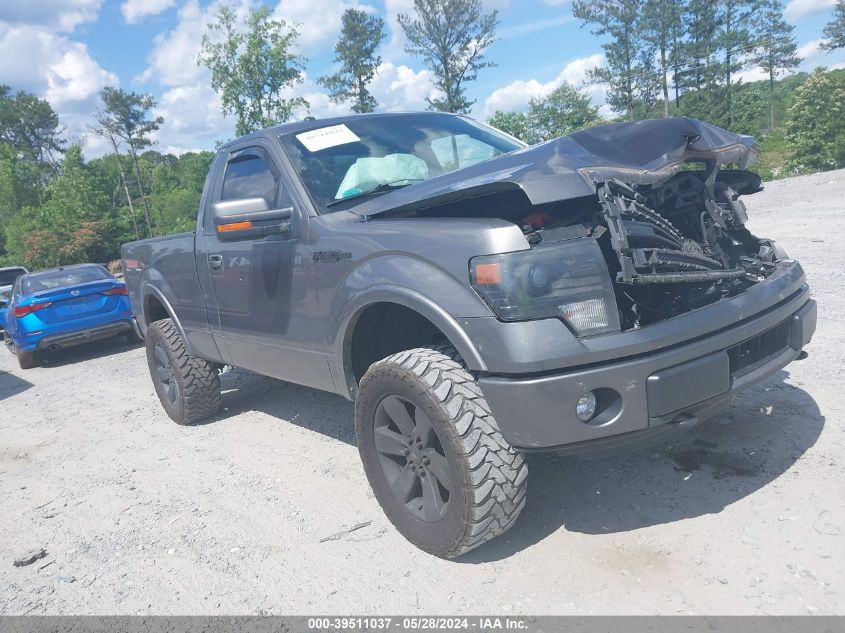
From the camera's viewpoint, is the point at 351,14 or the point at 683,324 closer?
the point at 683,324

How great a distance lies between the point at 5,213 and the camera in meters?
40.6

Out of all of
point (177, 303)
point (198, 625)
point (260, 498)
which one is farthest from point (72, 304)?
point (198, 625)

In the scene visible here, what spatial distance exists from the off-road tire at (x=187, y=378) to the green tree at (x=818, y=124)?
26.4 metres

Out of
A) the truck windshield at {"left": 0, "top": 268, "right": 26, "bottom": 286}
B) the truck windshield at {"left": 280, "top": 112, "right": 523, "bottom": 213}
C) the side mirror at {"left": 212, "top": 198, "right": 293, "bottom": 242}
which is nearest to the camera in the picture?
the side mirror at {"left": 212, "top": 198, "right": 293, "bottom": 242}

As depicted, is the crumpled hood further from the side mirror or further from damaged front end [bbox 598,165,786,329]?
the side mirror

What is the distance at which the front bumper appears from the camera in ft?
7.86

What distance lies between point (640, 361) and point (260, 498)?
2.42m

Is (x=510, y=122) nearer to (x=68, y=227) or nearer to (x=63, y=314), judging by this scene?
(x=63, y=314)

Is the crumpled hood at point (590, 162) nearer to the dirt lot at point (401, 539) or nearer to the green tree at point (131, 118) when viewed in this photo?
the dirt lot at point (401, 539)

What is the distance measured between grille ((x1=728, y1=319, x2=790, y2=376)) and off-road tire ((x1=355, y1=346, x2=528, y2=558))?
1.00m

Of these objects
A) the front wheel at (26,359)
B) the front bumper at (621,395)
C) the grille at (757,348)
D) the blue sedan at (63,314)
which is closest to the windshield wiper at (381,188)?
the front bumper at (621,395)

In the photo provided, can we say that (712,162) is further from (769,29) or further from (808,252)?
(769,29)

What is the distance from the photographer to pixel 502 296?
8.07ft

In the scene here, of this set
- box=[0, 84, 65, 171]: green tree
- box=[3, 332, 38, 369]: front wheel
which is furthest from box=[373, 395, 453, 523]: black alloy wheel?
box=[0, 84, 65, 171]: green tree
